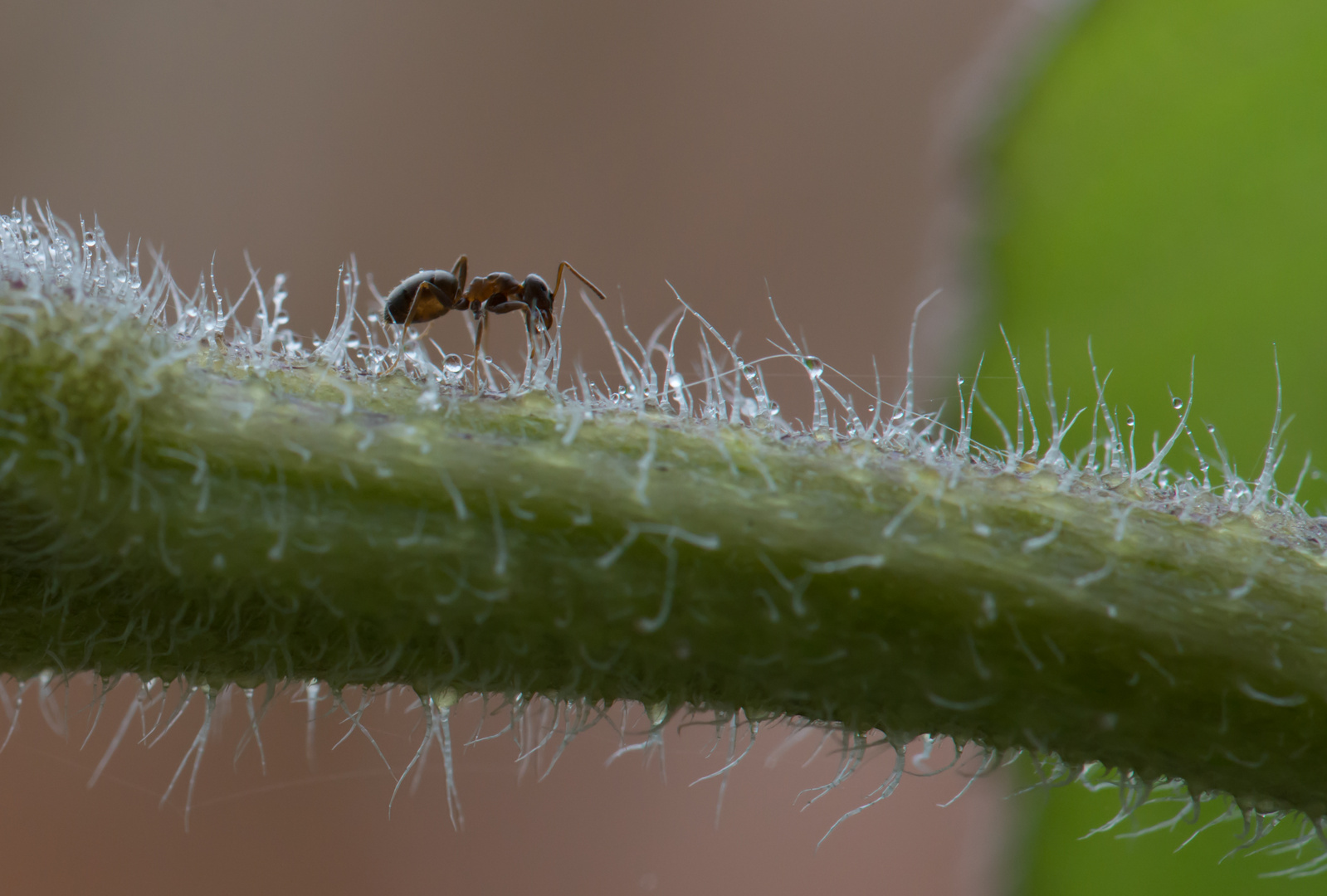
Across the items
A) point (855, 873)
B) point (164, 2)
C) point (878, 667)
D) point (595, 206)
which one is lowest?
point (855, 873)

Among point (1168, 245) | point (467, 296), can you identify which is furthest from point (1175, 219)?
point (467, 296)

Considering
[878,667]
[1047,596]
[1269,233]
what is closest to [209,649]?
[878,667]

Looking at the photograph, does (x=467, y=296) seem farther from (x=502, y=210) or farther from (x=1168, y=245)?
(x=502, y=210)

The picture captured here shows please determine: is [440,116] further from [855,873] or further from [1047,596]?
[1047,596]

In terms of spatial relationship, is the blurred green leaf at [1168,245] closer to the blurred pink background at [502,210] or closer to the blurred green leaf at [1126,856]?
the blurred green leaf at [1126,856]

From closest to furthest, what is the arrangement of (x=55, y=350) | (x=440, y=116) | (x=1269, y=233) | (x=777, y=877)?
1. (x=55, y=350)
2. (x=1269, y=233)
3. (x=777, y=877)
4. (x=440, y=116)
